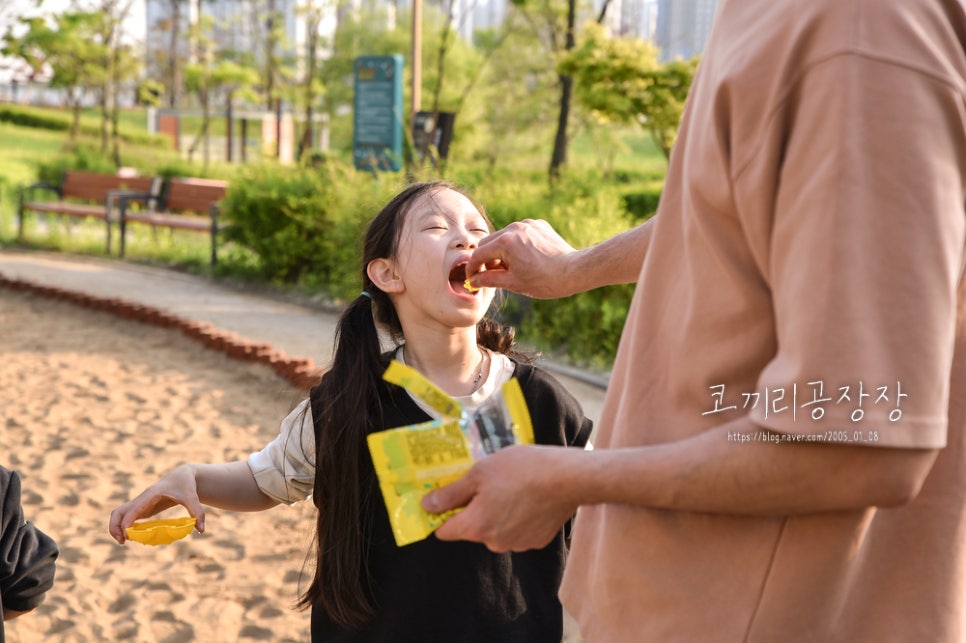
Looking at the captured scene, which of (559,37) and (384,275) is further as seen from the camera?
(559,37)

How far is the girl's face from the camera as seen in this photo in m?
2.20

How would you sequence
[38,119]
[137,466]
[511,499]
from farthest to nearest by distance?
[38,119] → [137,466] → [511,499]

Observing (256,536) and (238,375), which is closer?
(256,536)

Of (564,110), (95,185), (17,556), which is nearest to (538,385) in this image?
→ (17,556)

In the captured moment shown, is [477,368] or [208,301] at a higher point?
[477,368]

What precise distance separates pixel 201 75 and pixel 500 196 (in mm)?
27956

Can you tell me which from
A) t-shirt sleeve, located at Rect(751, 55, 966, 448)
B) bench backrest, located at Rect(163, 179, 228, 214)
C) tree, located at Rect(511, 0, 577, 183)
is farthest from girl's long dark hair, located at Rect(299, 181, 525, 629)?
bench backrest, located at Rect(163, 179, 228, 214)

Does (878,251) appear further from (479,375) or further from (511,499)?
(479,375)


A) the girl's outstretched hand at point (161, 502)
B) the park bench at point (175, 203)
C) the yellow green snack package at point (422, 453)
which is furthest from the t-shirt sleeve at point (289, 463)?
the park bench at point (175, 203)

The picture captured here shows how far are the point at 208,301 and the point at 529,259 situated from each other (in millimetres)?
9226

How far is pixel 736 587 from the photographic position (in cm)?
112

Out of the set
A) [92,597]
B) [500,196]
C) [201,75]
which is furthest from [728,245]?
[201,75]

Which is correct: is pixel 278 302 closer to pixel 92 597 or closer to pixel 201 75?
pixel 92 597

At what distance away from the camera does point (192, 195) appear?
15.5 m
